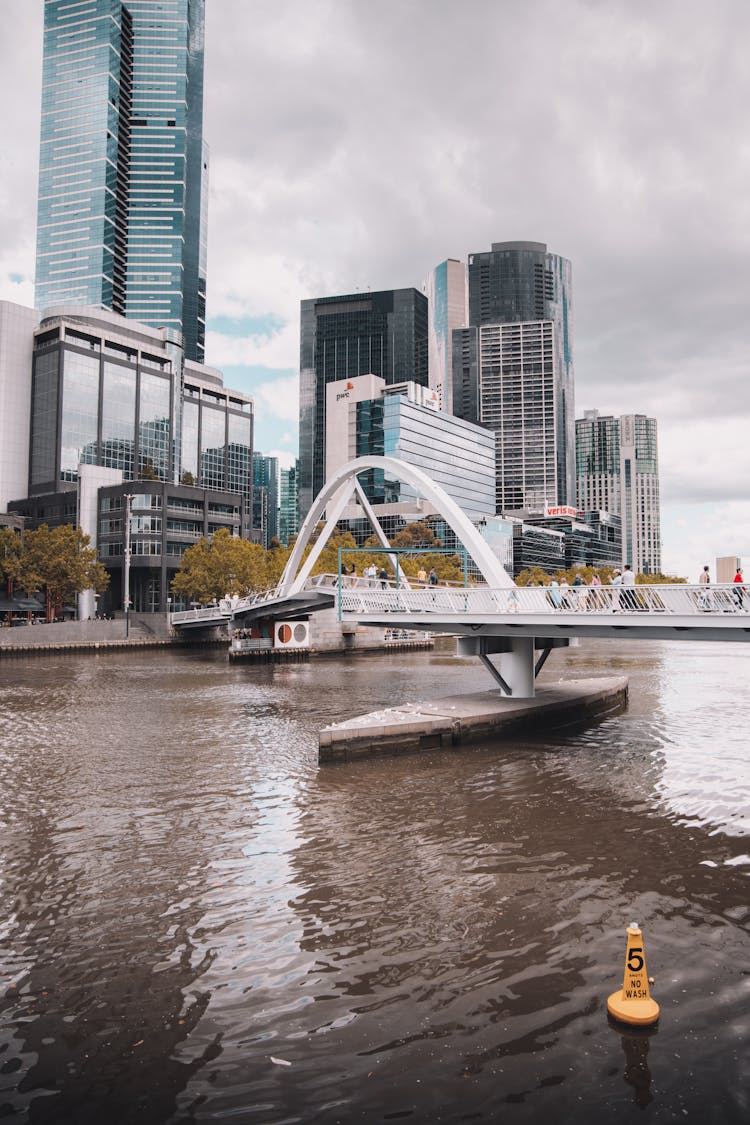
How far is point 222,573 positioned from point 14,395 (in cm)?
5302

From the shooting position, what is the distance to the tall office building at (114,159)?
17800 cm

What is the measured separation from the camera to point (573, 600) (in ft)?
82.2

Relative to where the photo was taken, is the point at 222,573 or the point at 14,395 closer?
the point at 222,573

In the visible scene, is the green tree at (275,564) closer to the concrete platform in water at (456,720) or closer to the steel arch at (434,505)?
the steel arch at (434,505)

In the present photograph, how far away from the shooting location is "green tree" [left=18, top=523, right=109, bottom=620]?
80.3m

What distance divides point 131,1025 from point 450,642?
84483mm

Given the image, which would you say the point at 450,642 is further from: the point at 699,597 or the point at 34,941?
the point at 34,941

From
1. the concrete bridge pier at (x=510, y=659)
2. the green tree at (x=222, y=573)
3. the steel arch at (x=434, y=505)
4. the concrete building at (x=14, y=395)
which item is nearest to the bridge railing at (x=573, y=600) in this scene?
the concrete bridge pier at (x=510, y=659)

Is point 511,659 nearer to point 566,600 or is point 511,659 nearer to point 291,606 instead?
point 566,600

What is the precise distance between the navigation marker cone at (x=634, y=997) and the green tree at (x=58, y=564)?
81.6 meters

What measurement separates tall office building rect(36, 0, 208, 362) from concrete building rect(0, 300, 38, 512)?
6598 cm

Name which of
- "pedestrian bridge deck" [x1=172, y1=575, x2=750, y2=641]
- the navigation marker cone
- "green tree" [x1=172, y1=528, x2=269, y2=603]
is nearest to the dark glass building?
"green tree" [x1=172, y1=528, x2=269, y2=603]

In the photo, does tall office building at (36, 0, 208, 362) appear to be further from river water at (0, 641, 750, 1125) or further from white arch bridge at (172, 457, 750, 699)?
river water at (0, 641, 750, 1125)

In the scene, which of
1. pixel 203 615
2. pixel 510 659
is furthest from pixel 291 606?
pixel 510 659
